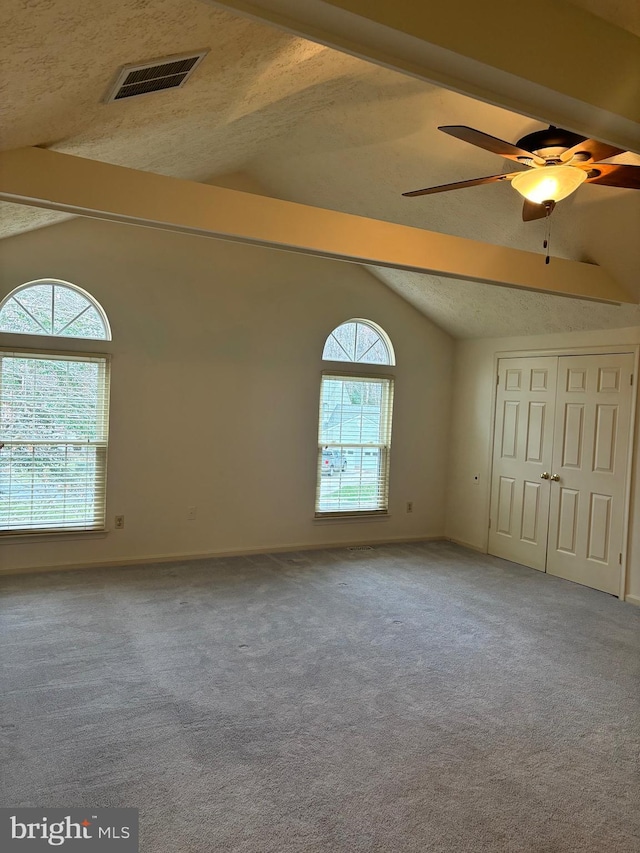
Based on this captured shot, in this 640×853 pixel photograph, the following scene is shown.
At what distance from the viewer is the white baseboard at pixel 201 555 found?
5035 mm

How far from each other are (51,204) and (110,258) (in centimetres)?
217

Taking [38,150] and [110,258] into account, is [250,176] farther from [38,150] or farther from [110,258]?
[38,150]

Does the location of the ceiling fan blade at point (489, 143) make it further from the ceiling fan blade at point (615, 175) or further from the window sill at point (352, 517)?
the window sill at point (352, 517)

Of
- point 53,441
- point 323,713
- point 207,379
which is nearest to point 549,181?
point 323,713

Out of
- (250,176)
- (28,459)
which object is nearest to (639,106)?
(250,176)

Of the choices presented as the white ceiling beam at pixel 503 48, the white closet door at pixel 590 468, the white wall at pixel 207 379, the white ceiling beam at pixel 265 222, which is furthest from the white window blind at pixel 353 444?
the white ceiling beam at pixel 503 48

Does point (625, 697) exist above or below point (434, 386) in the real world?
below

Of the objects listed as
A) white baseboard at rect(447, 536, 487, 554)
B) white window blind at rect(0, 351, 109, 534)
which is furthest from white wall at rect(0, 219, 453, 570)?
white baseboard at rect(447, 536, 487, 554)

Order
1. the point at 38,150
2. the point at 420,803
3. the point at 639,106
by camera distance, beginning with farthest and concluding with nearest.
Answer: the point at 38,150 → the point at 420,803 → the point at 639,106

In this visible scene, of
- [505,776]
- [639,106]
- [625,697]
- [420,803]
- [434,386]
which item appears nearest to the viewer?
[639,106]

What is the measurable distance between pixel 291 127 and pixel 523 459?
3894mm

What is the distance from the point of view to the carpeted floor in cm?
226

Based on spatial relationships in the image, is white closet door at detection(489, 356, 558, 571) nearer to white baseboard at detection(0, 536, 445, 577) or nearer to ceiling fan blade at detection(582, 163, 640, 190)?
white baseboard at detection(0, 536, 445, 577)

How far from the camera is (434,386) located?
277 inches
